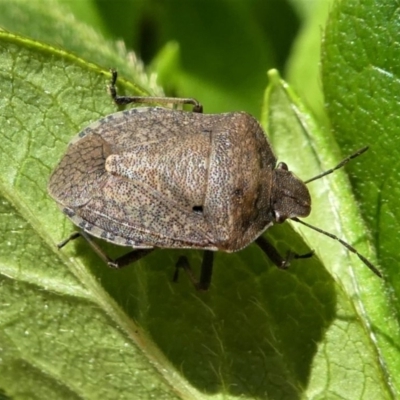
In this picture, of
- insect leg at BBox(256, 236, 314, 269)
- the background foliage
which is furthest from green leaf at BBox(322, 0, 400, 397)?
insect leg at BBox(256, 236, 314, 269)

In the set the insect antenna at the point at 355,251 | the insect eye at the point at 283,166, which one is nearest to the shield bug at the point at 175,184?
the insect eye at the point at 283,166

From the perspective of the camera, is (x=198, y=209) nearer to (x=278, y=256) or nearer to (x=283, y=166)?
(x=283, y=166)

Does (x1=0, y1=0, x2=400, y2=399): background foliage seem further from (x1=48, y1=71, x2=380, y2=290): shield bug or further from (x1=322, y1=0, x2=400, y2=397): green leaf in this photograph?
(x1=48, y1=71, x2=380, y2=290): shield bug

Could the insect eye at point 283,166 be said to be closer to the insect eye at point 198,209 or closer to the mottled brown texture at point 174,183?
the mottled brown texture at point 174,183

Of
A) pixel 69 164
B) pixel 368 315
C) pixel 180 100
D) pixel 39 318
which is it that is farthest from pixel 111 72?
pixel 368 315

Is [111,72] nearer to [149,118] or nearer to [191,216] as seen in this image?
[149,118]

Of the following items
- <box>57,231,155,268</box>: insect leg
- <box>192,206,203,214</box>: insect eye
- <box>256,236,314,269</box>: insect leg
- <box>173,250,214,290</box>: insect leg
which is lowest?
<box>57,231,155,268</box>: insect leg
